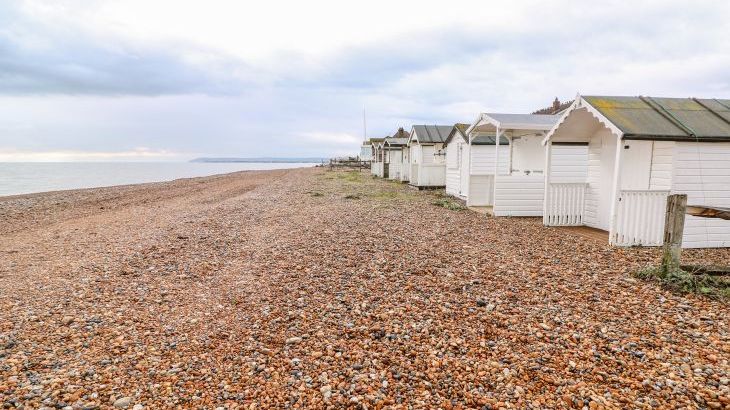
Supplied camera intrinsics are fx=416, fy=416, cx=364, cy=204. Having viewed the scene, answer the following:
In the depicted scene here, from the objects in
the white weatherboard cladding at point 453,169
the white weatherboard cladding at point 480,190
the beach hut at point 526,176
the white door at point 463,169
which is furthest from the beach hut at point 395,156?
the beach hut at point 526,176

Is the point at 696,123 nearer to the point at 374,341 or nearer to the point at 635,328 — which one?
the point at 635,328

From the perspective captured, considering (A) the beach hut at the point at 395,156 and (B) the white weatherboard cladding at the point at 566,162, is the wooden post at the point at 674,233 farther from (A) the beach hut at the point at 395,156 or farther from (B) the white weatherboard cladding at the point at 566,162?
(A) the beach hut at the point at 395,156

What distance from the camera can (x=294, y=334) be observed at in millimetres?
4758

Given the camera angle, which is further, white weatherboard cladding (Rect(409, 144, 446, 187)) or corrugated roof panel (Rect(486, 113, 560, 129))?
white weatherboard cladding (Rect(409, 144, 446, 187))

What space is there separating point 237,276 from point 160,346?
8.57 feet

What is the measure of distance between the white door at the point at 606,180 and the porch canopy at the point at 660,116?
103cm

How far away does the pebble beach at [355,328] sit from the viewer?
3.58 m

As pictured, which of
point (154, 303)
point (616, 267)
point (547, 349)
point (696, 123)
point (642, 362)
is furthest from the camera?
point (696, 123)

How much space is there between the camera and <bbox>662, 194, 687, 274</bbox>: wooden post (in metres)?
6.18

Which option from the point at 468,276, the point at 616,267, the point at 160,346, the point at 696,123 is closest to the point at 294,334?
the point at 160,346

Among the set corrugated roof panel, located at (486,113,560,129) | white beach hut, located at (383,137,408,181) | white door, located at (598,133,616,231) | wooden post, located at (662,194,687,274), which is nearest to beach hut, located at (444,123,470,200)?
corrugated roof panel, located at (486,113,560,129)

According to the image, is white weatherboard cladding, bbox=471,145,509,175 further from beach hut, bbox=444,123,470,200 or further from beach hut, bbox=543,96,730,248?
beach hut, bbox=543,96,730,248

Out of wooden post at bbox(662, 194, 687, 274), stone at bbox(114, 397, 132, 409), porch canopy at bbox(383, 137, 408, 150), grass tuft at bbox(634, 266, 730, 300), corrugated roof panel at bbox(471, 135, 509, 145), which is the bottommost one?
stone at bbox(114, 397, 132, 409)

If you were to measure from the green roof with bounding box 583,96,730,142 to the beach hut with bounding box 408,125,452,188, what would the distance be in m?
14.7
